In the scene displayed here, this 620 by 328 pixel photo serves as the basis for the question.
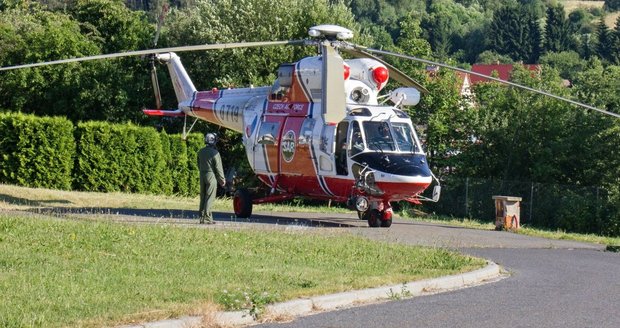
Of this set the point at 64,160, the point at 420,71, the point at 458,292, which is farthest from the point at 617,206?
the point at 458,292

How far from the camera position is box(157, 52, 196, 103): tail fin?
2941cm

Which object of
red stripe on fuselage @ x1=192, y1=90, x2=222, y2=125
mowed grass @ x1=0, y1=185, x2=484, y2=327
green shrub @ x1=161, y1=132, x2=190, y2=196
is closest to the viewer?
mowed grass @ x1=0, y1=185, x2=484, y2=327

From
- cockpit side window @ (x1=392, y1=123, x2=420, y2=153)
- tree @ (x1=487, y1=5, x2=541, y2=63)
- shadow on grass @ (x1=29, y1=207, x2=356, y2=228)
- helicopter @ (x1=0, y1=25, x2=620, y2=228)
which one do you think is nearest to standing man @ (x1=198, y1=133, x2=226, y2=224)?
shadow on grass @ (x1=29, y1=207, x2=356, y2=228)

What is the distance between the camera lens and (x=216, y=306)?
35.6 ft

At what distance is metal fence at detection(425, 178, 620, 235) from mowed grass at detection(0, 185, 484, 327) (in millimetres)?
19883

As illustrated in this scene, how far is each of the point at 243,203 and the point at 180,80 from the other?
6367mm

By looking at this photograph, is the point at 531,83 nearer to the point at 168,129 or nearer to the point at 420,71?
the point at 420,71

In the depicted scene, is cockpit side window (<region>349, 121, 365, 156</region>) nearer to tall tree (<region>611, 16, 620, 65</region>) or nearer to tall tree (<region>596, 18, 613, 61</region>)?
tall tree (<region>611, 16, 620, 65</region>)

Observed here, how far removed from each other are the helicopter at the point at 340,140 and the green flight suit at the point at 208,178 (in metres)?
2.23

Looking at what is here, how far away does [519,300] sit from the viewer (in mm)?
12828

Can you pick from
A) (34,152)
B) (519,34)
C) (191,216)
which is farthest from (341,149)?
(519,34)

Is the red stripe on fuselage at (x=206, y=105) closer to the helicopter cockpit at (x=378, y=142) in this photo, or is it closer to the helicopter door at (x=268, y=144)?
the helicopter door at (x=268, y=144)

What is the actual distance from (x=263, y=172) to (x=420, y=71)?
71.1 ft

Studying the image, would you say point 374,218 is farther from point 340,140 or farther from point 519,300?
point 519,300
